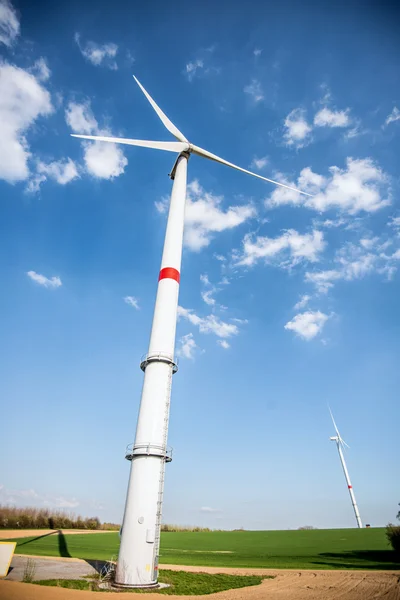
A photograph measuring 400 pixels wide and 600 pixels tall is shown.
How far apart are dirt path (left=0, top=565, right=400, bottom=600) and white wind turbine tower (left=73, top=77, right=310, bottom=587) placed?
8.35 ft

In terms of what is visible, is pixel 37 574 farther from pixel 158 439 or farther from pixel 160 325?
pixel 160 325

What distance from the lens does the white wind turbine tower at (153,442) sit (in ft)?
74.1

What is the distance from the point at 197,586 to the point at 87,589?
7.26 metres

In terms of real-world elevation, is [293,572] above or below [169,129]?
below

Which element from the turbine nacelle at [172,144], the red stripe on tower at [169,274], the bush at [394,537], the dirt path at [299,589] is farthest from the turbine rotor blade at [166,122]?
the bush at [394,537]

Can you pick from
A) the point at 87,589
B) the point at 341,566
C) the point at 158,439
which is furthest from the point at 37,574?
the point at 341,566

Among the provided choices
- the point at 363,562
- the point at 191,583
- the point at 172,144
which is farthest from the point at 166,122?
the point at 363,562

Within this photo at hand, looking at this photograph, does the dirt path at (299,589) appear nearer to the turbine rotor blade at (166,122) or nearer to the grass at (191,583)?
the grass at (191,583)

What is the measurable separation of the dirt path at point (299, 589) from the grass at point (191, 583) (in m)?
1.14

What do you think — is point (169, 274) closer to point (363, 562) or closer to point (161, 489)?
point (161, 489)

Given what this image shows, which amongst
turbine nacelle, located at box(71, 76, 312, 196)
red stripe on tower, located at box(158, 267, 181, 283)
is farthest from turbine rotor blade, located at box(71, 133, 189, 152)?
red stripe on tower, located at box(158, 267, 181, 283)

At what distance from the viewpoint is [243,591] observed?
73.7 feet

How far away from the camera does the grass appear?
21.3 metres

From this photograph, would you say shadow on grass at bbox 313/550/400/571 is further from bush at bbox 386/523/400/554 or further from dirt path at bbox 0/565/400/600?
dirt path at bbox 0/565/400/600
